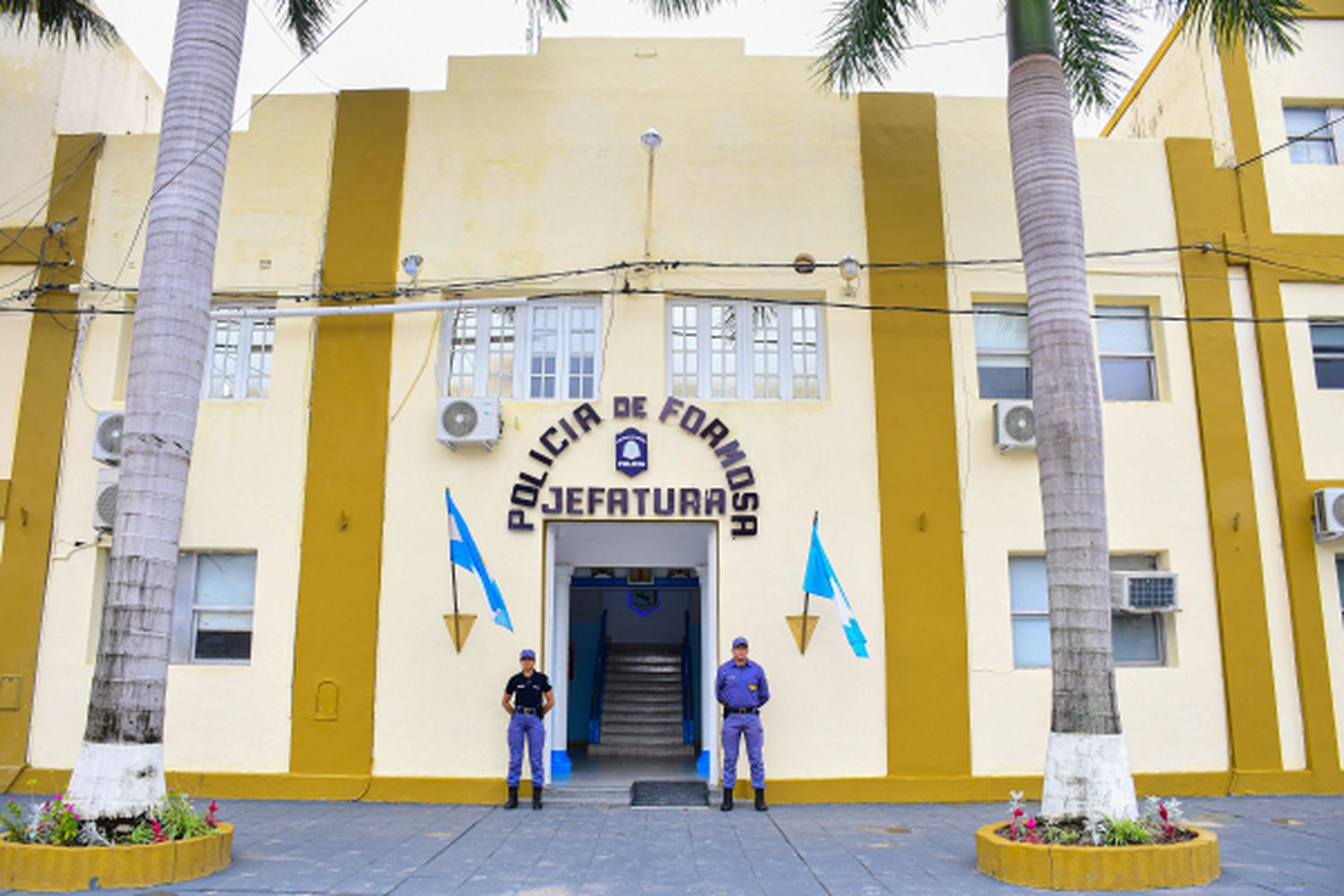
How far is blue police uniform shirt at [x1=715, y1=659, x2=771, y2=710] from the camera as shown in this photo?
35.2 feet

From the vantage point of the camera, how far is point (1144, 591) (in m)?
11.5

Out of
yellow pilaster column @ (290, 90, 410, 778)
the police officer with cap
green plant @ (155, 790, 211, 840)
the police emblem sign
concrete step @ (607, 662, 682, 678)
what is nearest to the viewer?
green plant @ (155, 790, 211, 840)

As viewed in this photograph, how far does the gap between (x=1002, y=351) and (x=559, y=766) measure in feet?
23.5

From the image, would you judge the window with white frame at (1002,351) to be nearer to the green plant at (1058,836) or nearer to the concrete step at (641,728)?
the green plant at (1058,836)

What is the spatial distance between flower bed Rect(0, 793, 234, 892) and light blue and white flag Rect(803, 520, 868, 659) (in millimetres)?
5840

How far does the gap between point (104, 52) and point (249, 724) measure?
9253mm

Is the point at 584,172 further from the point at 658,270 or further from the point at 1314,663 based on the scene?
the point at 1314,663

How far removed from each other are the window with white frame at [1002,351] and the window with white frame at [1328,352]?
354 cm

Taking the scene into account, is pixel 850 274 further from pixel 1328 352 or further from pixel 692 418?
pixel 1328 352

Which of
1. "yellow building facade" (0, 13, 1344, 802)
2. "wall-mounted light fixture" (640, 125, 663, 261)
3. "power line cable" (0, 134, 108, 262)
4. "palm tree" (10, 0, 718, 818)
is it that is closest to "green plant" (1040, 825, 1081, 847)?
"yellow building facade" (0, 13, 1344, 802)

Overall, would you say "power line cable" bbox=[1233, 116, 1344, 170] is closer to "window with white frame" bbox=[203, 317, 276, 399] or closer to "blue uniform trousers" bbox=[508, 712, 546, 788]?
"blue uniform trousers" bbox=[508, 712, 546, 788]

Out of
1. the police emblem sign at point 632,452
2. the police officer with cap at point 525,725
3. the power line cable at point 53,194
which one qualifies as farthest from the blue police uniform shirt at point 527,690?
the power line cable at point 53,194

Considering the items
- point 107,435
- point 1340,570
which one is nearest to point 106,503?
point 107,435

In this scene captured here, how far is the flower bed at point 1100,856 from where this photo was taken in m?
7.47
